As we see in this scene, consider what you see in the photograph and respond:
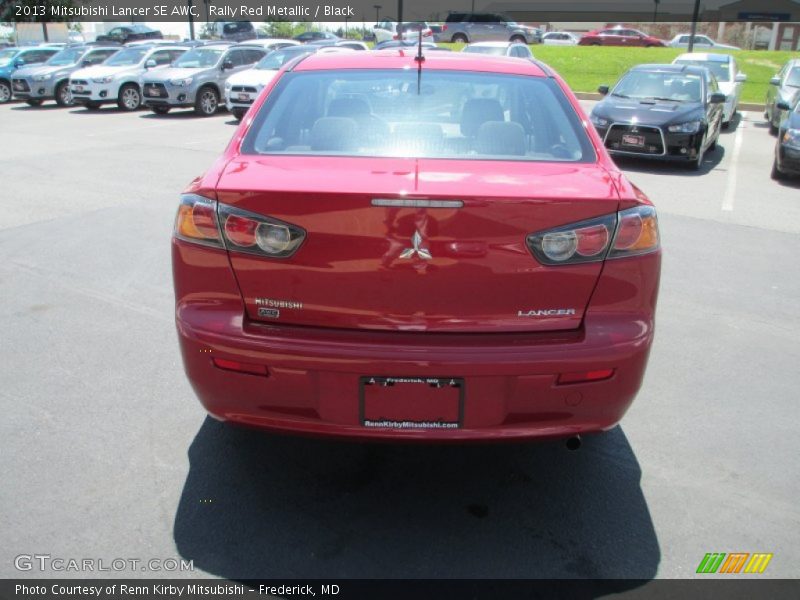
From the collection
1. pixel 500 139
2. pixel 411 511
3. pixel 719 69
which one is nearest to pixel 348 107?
pixel 500 139

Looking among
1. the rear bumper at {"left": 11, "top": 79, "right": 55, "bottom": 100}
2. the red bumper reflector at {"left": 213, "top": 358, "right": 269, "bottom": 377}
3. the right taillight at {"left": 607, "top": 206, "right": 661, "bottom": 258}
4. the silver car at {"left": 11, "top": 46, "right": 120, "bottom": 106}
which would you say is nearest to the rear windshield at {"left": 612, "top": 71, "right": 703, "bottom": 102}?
the right taillight at {"left": 607, "top": 206, "right": 661, "bottom": 258}

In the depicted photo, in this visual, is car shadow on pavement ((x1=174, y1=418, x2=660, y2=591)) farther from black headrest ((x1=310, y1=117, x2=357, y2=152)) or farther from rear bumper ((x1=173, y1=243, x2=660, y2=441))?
black headrest ((x1=310, y1=117, x2=357, y2=152))

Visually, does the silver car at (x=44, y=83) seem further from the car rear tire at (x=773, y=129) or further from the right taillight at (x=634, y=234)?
the right taillight at (x=634, y=234)

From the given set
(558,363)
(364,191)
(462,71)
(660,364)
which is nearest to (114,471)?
(364,191)

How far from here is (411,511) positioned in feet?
10.0

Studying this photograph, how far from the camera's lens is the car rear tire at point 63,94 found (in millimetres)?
20734

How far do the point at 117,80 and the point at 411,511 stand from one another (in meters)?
19.2

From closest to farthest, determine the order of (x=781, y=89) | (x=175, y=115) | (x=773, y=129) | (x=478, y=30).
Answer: (x=781, y=89), (x=773, y=129), (x=175, y=115), (x=478, y=30)

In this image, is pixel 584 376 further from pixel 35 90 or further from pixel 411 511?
pixel 35 90

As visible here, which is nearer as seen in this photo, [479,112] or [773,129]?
[479,112]

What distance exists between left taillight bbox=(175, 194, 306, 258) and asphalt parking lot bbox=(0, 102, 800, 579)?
1.13m

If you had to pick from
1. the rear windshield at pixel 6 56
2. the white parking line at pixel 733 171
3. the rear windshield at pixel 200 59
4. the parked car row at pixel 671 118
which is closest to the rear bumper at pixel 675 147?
the parked car row at pixel 671 118

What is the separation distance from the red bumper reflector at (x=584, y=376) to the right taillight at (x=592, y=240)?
0.40m

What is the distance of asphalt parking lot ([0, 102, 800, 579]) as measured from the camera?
2809 millimetres
